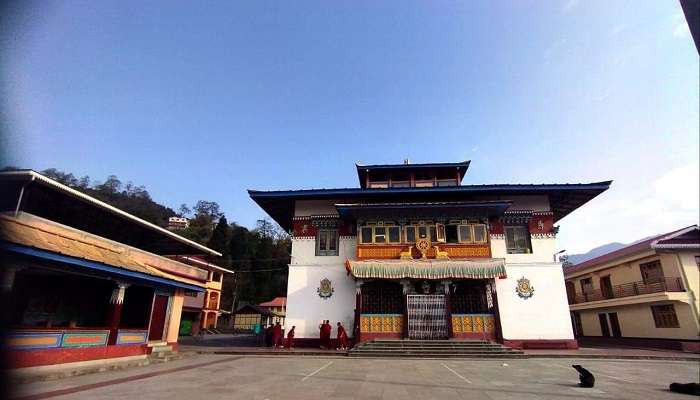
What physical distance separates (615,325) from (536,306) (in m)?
11.2

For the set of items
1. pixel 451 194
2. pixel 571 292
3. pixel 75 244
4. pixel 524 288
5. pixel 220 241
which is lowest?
pixel 524 288

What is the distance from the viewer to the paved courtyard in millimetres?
7109

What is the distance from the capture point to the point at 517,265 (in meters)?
19.3

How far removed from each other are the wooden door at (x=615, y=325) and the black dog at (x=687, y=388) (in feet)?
68.9

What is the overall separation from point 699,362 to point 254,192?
69.0 ft

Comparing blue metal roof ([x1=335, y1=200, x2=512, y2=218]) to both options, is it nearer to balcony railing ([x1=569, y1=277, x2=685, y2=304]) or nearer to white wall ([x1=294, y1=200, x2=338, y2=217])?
white wall ([x1=294, y1=200, x2=338, y2=217])

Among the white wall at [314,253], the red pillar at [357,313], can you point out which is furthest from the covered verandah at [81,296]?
the red pillar at [357,313]

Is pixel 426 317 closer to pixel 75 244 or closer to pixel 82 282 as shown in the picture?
pixel 75 244

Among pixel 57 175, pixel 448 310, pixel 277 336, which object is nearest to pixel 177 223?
pixel 57 175

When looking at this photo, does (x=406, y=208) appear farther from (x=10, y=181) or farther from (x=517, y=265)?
(x=10, y=181)

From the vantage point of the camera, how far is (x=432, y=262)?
18.2m

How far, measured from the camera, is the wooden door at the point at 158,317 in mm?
15524

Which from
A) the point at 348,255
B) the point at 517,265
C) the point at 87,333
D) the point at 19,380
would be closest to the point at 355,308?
the point at 348,255

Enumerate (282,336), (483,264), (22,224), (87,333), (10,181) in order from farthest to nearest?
(282,336) → (483,264) → (87,333) → (22,224) → (10,181)
